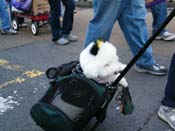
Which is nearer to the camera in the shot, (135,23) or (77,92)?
(77,92)

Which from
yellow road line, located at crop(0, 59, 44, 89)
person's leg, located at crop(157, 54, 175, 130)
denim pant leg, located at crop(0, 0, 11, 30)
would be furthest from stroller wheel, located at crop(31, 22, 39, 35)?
person's leg, located at crop(157, 54, 175, 130)

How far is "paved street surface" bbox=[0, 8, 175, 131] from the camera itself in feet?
9.53

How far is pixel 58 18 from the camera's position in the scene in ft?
17.8

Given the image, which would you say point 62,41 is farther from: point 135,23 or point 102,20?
point 102,20

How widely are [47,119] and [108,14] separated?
Answer: 1347 millimetres

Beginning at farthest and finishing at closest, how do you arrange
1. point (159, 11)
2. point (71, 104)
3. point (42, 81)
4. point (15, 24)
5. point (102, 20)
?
point (15, 24), point (159, 11), point (42, 81), point (102, 20), point (71, 104)

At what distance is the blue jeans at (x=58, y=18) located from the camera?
17.4 feet

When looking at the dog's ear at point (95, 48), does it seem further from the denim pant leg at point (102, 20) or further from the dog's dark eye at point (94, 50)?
the denim pant leg at point (102, 20)

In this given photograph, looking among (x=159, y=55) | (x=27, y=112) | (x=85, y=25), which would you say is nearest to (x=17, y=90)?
(x=27, y=112)

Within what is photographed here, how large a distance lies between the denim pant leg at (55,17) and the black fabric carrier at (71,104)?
3039 mm

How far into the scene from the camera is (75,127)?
2.31m

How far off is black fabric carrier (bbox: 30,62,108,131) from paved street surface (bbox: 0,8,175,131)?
0.25 meters

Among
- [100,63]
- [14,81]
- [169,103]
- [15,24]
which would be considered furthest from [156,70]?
[15,24]

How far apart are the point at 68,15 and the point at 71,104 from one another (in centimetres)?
335
